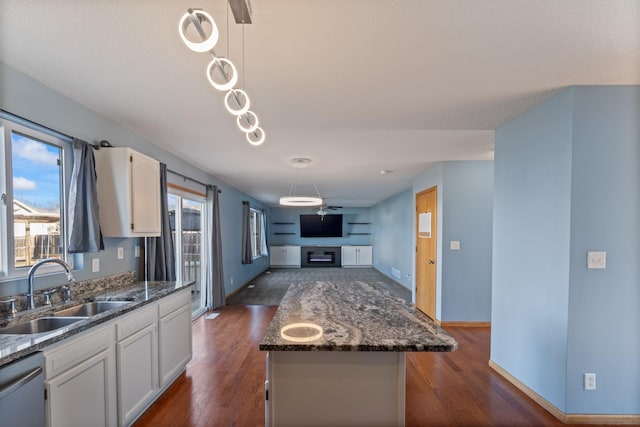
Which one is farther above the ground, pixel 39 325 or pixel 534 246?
pixel 534 246

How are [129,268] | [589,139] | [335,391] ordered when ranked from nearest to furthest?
[335,391]
[589,139]
[129,268]

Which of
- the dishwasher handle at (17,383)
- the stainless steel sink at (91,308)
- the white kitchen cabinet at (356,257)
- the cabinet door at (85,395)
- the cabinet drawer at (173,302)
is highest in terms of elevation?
the stainless steel sink at (91,308)

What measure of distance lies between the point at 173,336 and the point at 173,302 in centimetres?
31

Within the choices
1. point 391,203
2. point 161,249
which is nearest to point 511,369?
point 161,249

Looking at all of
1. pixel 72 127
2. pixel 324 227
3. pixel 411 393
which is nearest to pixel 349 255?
pixel 324 227

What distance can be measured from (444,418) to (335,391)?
1326 millimetres

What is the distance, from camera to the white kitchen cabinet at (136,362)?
1.83 metres

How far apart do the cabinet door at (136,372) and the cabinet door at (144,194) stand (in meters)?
0.92

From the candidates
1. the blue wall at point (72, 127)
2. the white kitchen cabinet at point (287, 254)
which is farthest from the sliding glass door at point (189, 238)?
the white kitchen cabinet at point (287, 254)

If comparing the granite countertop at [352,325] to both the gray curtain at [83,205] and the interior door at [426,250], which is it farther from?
the interior door at [426,250]

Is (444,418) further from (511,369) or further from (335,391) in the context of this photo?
(335,391)

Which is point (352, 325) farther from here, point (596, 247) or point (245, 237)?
point (245, 237)

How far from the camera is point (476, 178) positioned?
13.3ft

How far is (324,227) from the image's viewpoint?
10.7 metres
